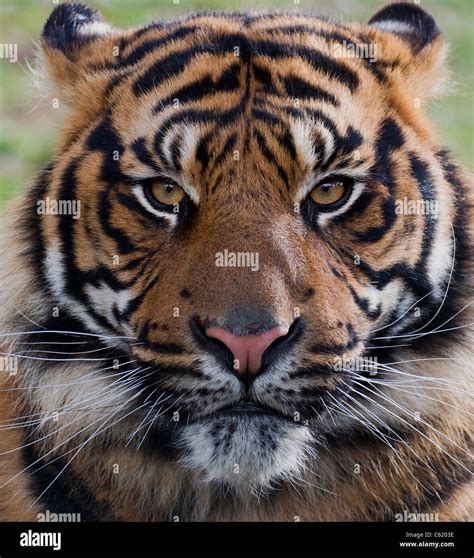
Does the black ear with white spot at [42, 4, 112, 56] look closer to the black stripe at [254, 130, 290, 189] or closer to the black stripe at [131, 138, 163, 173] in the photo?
the black stripe at [131, 138, 163, 173]

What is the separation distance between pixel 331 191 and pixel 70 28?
3.82 feet

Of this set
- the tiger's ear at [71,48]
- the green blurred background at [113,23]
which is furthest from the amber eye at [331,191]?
the green blurred background at [113,23]

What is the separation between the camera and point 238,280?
3.10 metres

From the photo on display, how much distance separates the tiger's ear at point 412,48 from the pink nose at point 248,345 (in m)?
1.11

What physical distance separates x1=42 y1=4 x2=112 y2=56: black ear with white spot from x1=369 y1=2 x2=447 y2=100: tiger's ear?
38.1 inches

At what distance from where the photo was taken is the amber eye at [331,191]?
11.0 ft

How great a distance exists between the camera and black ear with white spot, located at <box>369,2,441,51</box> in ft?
12.6

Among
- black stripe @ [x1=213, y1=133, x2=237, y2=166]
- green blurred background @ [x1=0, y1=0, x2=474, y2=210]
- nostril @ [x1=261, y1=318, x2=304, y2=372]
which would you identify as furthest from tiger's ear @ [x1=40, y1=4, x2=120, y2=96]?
green blurred background @ [x1=0, y1=0, x2=474, y2=210]

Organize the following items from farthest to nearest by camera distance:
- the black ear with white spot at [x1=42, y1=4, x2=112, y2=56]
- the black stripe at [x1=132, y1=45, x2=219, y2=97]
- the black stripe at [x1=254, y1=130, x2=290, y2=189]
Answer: the black ear with white spot at [x1=42, y1=4, x2=112, y2=56]
the black stripe at [x1=132, y1=45, x2=219, y2=97]
the black stripe at [x1=254, y1=130, x2=290, y2=189]

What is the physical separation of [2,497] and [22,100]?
3.99 m

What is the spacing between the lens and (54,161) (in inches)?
145

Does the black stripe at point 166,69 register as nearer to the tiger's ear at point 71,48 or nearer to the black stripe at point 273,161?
the tiger's ear at point 71,48
